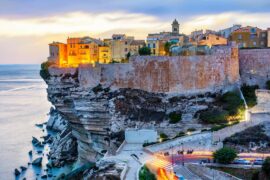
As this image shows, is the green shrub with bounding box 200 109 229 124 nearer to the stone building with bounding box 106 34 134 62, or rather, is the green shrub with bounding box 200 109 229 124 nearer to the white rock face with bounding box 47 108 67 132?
the stone building with bounding box 106 34 134 62

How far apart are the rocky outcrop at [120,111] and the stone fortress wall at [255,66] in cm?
351

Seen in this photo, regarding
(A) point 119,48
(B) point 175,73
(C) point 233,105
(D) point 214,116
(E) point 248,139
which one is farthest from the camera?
(A) point 119,48

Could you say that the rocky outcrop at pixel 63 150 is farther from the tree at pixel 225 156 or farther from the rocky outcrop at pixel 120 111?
the tree at pixel 225 156

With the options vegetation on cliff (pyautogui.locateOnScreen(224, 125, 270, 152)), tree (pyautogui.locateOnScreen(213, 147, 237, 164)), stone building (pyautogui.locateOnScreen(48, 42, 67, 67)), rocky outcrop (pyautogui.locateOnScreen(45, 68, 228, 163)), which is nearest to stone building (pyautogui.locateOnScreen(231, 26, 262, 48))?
rocky outcrop (pyautogui.locateOnScreen(45, 68, 228, 163))

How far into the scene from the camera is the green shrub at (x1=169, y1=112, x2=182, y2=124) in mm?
33625

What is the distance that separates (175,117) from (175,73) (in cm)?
341

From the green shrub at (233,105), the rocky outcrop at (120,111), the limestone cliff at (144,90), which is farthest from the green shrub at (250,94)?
the rocky outcrop at (120,111)

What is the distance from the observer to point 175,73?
3544 cm

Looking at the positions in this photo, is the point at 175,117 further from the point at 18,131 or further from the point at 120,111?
the point at 18,131

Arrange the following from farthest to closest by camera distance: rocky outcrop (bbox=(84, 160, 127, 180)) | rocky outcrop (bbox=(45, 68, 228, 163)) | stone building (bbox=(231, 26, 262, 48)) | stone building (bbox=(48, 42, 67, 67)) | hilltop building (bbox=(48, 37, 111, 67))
A: hilltop building (bbox=(48, 37, 111, 67))
stone building (bbox=(48, 42, 67, 67))
stone building (bbox=(231, 26, 262, 48))
rocky outcrop (bbox=(45, 68, 228, 163))
rocky outcrop (bbox=(84, 160, 127, 180))

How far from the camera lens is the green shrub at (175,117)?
33625mm

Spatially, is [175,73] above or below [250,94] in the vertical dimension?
above

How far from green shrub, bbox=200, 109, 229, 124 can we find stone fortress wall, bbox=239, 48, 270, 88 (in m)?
5.10

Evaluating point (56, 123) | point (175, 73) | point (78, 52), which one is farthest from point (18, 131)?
point (175, 73)
